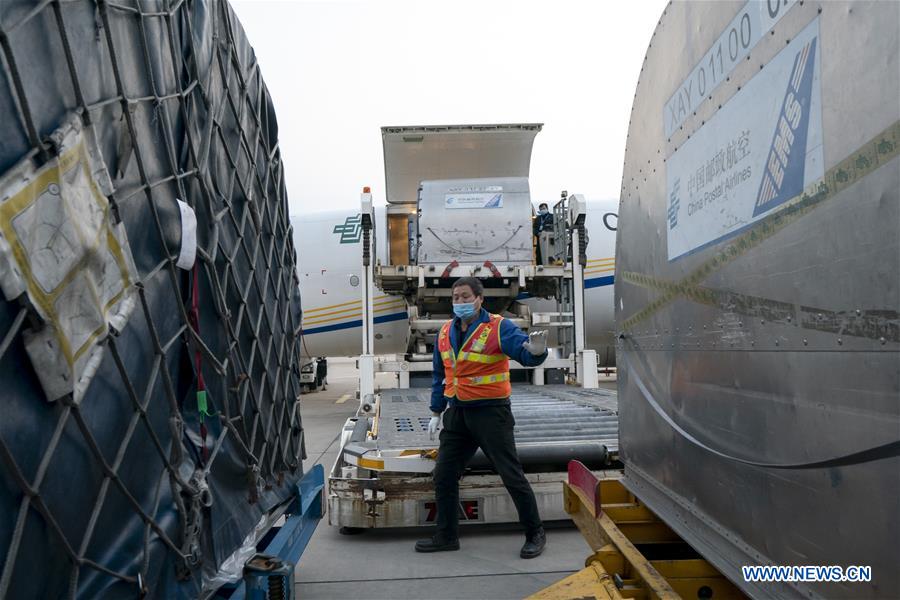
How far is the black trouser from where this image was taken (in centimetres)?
388

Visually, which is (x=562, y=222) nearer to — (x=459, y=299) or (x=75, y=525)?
(x=459, y=299)

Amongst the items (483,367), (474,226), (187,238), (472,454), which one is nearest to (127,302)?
(187,238)

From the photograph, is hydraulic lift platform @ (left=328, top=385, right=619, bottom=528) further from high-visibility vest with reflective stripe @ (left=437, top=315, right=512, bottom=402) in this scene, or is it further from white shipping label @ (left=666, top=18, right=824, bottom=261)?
white shipping label @ (left=666, top=18, right=824, bottom=261)

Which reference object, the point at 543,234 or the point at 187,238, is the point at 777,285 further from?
the point at 543,234

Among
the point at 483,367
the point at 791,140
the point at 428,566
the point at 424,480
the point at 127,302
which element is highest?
the point at 791,140

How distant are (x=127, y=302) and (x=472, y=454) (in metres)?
2.79

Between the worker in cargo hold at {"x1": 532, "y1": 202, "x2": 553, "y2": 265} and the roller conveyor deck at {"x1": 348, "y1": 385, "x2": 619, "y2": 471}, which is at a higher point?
the worker in cargo hold at {"x1": 532, "y1": 202, "x2": 553, "y2": 265}

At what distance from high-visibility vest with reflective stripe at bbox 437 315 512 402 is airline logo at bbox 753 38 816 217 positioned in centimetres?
230

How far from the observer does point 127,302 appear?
174cm

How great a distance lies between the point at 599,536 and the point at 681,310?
3.62 ft

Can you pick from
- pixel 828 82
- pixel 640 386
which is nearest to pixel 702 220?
pixel 828 82

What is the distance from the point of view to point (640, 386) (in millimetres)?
2826
